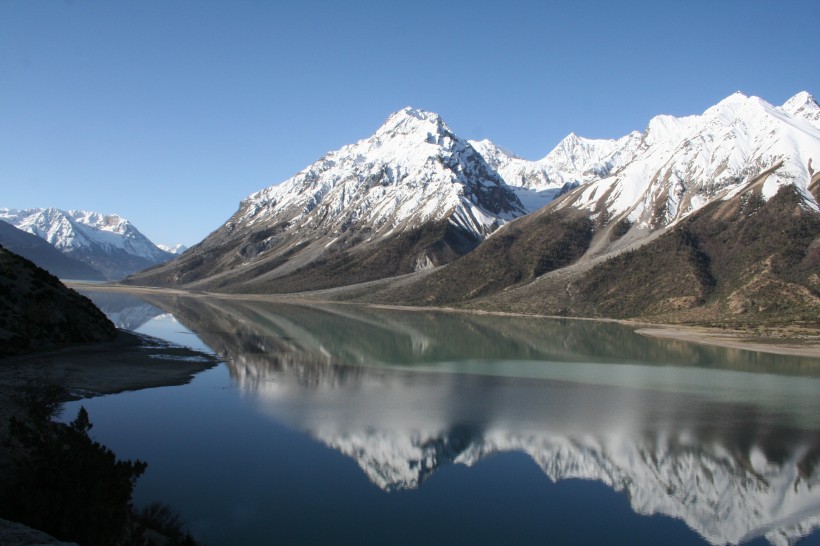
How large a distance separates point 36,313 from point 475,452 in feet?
154

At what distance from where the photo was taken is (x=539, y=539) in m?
24.8

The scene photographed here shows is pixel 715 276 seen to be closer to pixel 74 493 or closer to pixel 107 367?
pixel 107 367

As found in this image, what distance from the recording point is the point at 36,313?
60.8 metres

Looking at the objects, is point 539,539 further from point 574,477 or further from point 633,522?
point 574,477

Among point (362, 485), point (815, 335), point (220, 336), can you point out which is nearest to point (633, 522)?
point (362, 485)

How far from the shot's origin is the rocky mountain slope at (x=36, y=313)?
56.2m

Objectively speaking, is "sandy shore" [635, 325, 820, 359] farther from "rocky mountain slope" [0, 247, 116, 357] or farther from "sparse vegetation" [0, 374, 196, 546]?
"sparse vegetation" [0, 374, 196, 546]

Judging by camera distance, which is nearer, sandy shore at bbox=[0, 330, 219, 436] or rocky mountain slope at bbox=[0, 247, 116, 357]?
sandy shore at bbox=[0, 330, 219, 436]

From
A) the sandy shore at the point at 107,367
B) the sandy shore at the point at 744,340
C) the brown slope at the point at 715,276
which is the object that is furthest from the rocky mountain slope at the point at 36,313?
the brown slope at the point at 715,276

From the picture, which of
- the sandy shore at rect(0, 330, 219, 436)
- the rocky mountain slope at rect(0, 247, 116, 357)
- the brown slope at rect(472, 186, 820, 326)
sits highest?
the brown slope at rect(472, 186, 820, 326)

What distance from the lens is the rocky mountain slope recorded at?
5625 centimetres

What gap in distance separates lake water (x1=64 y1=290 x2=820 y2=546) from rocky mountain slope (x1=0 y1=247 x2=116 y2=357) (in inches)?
594

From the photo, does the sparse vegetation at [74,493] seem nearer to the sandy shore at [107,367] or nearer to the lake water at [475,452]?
the lake water at [475,452]

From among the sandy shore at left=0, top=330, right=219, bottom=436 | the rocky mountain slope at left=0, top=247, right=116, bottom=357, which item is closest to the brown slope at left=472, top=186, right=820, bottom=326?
→ the sandy shore at left=0, top=330, right=219, bottom=436
